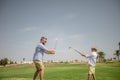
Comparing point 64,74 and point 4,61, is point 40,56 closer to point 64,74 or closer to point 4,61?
point 64,74

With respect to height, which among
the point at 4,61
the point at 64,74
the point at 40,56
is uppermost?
the point at 40,56

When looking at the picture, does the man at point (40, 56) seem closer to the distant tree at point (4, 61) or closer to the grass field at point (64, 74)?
the grass field at point (64, 74)

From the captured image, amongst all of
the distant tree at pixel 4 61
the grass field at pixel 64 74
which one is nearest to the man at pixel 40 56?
the grass field at pixel 64 74

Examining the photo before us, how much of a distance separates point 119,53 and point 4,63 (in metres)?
74.4

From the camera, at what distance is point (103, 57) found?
455ft

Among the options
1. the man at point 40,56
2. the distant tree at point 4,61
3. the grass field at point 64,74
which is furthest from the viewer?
the distant tree at point 4,61

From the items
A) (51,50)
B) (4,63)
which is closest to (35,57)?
(51,50)

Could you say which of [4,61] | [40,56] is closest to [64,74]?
[40,56]

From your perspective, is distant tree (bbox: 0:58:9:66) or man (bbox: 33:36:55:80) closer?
man (bbox: 33:36:55:80)

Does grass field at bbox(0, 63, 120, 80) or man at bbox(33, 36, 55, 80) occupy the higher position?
man at bbox(33, 36, 55, 80)

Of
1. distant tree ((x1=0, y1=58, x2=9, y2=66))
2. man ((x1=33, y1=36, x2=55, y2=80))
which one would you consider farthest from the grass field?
distant tree ((x1=0, y1=58, x2=9, y2=66))

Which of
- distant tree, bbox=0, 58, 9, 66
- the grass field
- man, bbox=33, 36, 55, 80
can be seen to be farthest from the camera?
distant tree, bbox=0, 58, 9, 66

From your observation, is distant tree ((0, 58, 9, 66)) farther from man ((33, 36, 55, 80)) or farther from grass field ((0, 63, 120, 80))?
man ((33, 36, 55, 80))

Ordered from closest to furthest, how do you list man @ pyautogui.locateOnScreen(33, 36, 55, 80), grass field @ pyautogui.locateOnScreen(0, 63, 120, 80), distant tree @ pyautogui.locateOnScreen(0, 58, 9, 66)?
1. man @ pyautogui.locateOnScreen(33, 36, 55, 80)
2. grass field @ pyautogui.locateOnScreen(0, 63, 120, 80)
3. distant tree @ pyautogui.locateOnScreen(0, 58, 9, 66)
